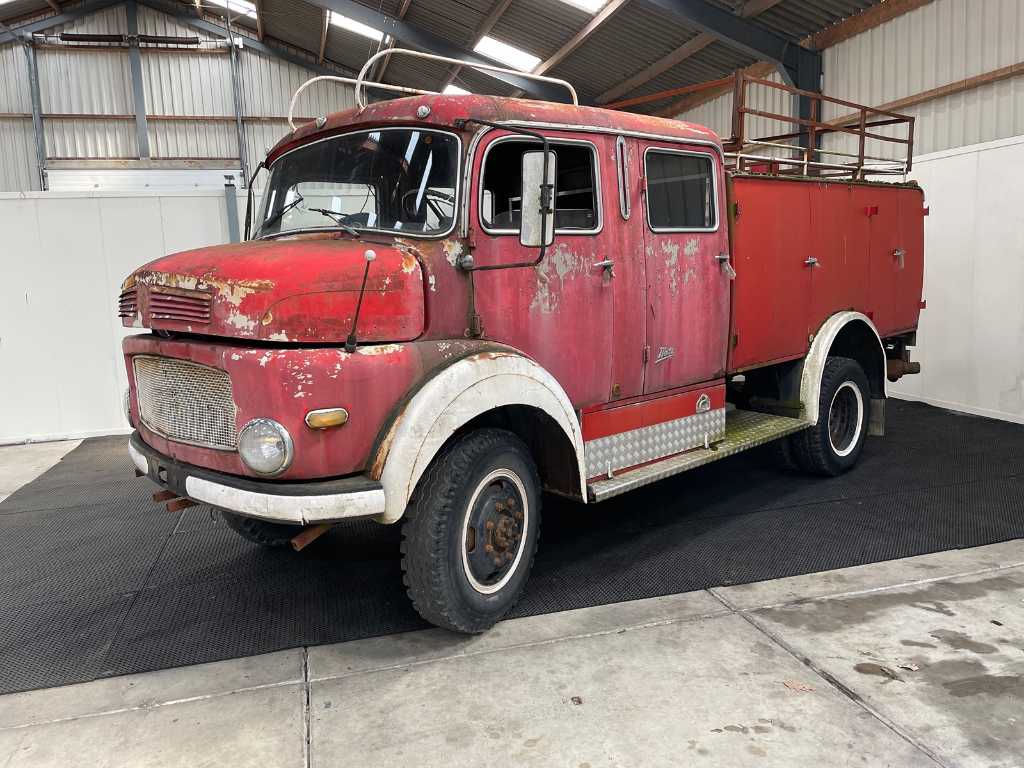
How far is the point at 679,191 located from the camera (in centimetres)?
432

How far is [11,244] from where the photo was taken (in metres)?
7.68

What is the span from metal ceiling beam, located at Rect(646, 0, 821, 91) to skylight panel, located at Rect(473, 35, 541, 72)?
415 centimetres

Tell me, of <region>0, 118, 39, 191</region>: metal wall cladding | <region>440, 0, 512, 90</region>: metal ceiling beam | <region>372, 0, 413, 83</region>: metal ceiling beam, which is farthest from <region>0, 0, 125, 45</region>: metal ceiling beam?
<region>440, 0, 512, 90</region>: metal ceiling beam

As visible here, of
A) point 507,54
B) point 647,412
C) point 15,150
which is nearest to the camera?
point 647,412

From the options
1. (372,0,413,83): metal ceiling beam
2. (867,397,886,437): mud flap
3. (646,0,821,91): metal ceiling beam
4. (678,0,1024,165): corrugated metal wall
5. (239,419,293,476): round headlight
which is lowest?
(867,397,886,437): mud flap

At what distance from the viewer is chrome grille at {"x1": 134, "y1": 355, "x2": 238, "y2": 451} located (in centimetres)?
300

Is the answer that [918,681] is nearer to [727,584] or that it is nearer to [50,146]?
[727,584]

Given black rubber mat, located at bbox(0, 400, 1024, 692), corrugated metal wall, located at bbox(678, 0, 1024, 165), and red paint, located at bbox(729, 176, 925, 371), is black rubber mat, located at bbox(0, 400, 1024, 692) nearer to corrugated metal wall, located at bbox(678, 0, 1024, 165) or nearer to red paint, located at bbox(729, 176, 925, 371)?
red paint, located at bbox(729, 176, 925, 371)

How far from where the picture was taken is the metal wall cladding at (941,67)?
7789mm

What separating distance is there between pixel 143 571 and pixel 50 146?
56.6 feet

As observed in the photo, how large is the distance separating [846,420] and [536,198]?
3867 mm

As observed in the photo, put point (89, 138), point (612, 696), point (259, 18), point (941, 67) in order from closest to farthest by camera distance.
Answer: point (612, 696) < point (941, 67) < point (259, 18) < point (89, 138)

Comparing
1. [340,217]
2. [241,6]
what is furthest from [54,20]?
[340,217]

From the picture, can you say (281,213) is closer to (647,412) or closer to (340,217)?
(340,217)
